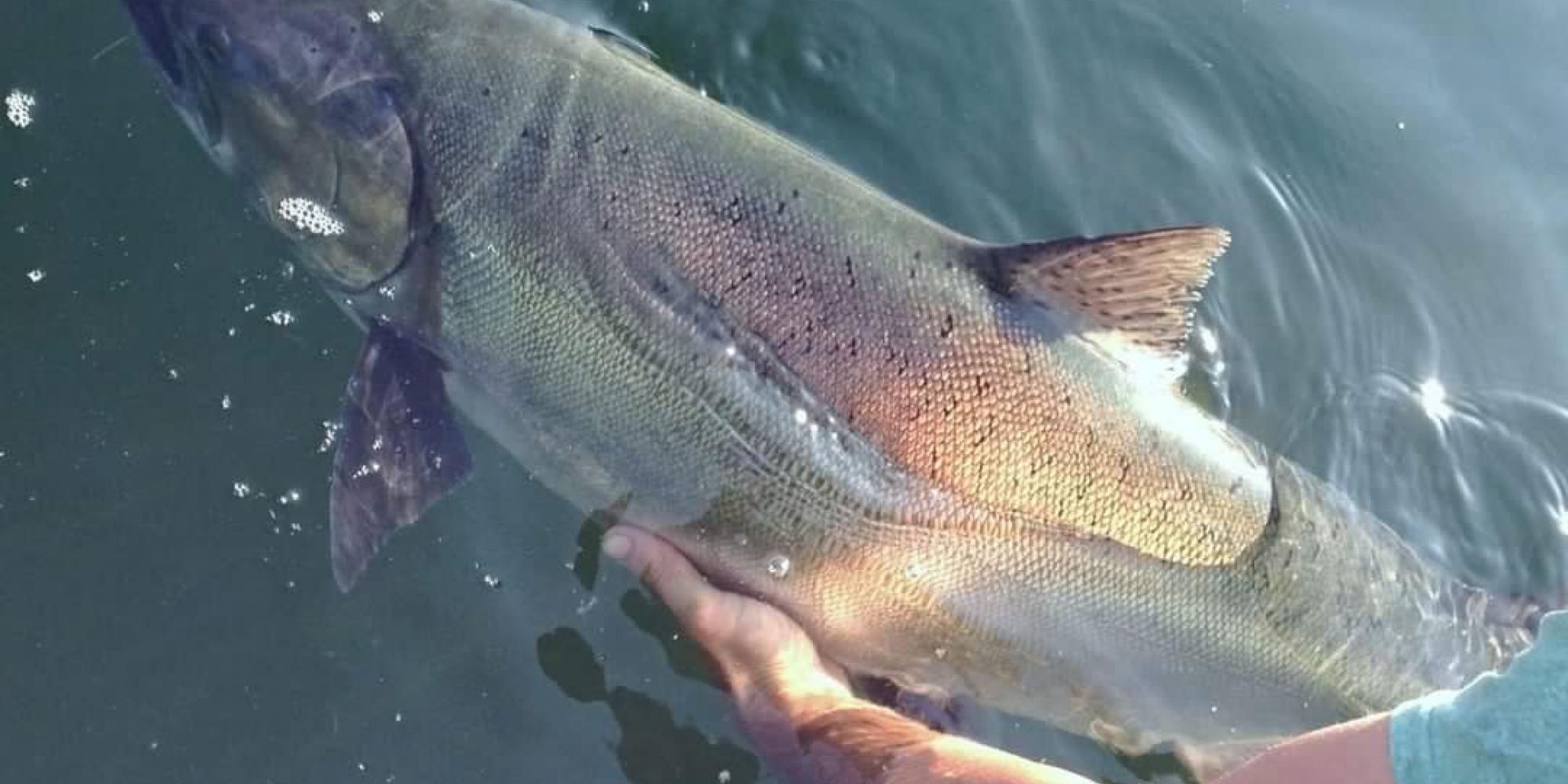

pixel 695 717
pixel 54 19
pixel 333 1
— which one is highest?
pixel 333 1

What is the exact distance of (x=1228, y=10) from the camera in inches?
218

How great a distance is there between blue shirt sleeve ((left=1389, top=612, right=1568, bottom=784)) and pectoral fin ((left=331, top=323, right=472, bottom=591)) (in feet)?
7.22

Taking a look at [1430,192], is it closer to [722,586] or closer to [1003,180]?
[1003,180]

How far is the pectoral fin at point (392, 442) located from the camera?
3.25 metres

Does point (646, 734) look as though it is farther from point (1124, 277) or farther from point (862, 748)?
point (1124, 277)

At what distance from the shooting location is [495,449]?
11.9ft

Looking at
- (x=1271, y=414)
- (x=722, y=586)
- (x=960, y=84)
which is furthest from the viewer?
(x=960, y=84)

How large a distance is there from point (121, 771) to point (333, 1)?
5.15 feet

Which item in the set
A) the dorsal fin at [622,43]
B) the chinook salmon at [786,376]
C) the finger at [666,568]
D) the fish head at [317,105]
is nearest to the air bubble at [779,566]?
the chinook salmon at [786,376]

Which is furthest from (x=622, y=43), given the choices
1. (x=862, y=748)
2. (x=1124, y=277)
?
(x=862, y=748)

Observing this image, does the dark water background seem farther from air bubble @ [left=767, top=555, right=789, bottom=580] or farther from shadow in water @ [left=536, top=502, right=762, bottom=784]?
air bubble @ [left=767, top=555, right=789, bottom=580]

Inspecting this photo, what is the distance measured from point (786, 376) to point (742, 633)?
54 centimetres

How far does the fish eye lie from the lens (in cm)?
319

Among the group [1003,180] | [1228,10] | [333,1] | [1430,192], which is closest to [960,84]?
[1003,180]
